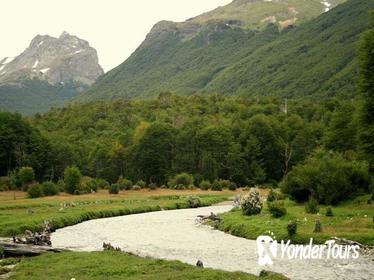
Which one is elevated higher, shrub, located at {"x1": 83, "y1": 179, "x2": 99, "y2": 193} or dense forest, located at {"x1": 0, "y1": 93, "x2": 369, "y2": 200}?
dense forest, located at {"x1": 0, "y1": 93, "x2": 369, "y2": 200}

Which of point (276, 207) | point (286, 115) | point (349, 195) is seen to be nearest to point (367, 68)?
point (349, 195)

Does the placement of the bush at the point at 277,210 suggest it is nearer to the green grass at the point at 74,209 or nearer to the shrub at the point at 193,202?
the green grass at the point at 74,209

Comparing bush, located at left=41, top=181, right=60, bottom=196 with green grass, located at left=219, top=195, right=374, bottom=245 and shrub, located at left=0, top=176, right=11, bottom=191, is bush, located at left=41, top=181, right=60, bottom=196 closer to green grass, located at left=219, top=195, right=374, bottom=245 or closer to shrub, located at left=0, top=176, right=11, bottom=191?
shrub, located at left=0, top=176, right=11, bottom=191

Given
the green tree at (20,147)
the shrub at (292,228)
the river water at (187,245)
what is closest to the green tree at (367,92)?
the shrub at (292,228)

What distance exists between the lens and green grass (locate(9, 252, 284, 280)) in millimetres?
30778

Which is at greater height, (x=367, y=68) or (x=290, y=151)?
(x=367, y=68)

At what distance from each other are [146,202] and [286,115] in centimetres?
10852

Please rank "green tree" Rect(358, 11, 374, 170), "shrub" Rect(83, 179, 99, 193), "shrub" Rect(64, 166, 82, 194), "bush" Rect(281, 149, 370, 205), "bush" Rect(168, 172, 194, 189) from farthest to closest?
"bush" Rect(168, 172, 194, 189), "shrub" Rect(83, 179, 99, 193), "shrub" Rect(64, 166, 82, 194), "bush" Rect(281, 149, 370, 205), "green tree" Rect(358, 11, 374, 170)

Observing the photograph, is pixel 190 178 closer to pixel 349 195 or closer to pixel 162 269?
pixel 349 195

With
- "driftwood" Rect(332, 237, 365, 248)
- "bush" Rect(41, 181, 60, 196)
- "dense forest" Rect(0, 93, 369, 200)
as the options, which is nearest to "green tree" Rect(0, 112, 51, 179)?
"dense forest" Rect(0, 93, 369, 200)

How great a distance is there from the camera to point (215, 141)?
158750 millimetres

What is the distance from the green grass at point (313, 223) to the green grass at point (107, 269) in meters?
14.8

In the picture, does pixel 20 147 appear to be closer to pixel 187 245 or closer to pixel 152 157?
pixel 152 157

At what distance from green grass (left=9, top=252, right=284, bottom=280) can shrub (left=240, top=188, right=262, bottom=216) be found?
2752cm
